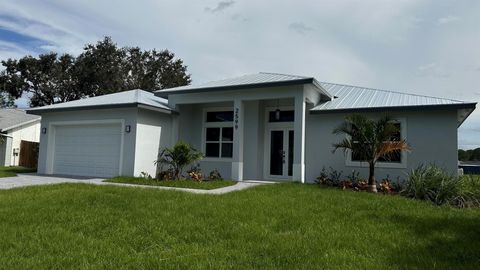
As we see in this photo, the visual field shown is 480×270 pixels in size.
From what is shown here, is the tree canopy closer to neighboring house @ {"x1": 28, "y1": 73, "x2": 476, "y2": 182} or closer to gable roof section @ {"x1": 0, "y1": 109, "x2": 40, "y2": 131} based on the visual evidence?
gable roof section @ {"x1": 0, "y1": 109, "x2": 40, "y2": 131}

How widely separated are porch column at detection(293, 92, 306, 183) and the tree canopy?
28694mm

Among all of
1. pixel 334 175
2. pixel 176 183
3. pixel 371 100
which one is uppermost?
pixel 371 100

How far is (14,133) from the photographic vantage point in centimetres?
2705

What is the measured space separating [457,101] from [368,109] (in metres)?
2.78

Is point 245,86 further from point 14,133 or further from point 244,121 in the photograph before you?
point 14,133

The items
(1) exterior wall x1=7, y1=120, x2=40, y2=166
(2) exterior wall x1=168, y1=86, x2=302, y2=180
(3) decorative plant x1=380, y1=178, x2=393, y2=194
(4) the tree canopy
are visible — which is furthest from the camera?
(4) the tree canopy

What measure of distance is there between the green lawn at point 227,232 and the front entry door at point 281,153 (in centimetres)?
610

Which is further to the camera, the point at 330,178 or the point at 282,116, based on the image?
the point at 282,116

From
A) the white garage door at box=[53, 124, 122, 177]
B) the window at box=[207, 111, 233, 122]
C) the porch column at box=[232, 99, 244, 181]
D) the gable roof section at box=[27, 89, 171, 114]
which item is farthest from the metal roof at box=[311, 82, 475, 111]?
the white garage door at box=[53, 124, 122, 177]

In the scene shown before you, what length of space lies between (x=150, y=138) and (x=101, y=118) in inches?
86.8

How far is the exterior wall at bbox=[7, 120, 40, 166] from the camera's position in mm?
26680

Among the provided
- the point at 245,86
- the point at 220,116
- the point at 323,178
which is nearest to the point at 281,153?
the point at 323,178

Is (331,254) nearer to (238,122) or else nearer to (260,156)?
(238,122)

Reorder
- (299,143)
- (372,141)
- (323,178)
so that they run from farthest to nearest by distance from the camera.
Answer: (323,178), (299,143), (372,141)
